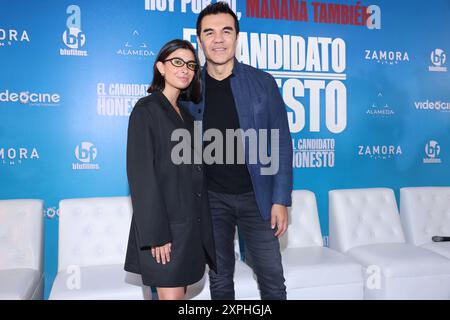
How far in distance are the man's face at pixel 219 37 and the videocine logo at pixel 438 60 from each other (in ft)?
9.11

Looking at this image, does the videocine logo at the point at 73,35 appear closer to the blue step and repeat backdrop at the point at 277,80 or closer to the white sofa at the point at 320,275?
the blue step and repeat backdrop at the point at 277,80

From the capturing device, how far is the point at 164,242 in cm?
170

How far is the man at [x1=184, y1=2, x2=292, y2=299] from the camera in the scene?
206 centimetres

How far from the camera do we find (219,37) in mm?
2041

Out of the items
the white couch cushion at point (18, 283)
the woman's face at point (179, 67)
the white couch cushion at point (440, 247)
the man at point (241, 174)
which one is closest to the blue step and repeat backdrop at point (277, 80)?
the white couch cushion at point (18, 283)

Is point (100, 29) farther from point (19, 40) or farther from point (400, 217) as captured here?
point (400, 217)

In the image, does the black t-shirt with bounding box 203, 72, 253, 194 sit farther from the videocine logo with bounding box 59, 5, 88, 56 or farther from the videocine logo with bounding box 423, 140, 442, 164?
the videocine logo with bounding box 423, 140, 442, 164

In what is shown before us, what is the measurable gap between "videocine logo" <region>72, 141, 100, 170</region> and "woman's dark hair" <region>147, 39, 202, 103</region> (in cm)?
140

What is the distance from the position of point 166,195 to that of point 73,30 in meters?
2.04

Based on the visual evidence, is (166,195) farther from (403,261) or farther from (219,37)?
(403,261)

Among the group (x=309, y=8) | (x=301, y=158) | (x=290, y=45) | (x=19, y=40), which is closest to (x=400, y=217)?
(x=301, y=158)

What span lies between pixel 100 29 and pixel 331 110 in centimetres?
218

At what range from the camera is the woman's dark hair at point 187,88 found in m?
1.88

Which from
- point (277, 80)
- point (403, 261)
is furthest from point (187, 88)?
point (403, 261)
